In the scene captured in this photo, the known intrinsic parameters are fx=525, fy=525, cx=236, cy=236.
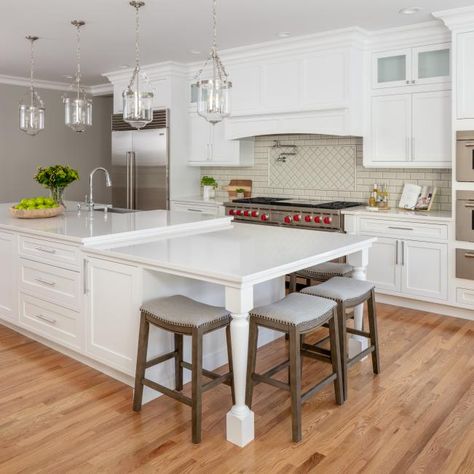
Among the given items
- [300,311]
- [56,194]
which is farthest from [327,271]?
[56,194]

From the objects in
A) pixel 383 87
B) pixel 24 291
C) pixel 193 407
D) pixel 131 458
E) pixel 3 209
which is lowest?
pixel 131 458

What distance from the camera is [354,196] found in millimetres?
5711

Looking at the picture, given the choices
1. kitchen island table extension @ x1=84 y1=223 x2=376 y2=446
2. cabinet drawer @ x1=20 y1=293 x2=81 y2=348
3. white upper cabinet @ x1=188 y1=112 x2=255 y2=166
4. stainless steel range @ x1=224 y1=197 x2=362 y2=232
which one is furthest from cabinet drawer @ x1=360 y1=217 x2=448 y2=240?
cabinet drawer @ x1=20 y1=293 x2=81 y2=348

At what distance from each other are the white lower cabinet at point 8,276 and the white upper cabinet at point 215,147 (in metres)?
3.12

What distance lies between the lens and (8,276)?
4008mm

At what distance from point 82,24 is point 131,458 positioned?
12.8ft

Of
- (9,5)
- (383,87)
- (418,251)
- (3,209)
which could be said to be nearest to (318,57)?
(383,87)

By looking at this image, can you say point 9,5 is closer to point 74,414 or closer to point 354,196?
point 74,414

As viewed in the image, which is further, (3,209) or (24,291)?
(3,209)

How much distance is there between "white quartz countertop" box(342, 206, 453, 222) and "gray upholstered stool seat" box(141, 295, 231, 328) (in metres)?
2.67

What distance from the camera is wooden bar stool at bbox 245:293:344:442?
98.2 inches

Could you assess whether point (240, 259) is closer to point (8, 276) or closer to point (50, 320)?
point (50, 320)

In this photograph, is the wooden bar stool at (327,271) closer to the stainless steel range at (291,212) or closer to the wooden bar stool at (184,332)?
the wooden bar stool at (184,332)

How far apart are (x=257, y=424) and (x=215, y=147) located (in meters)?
4.39
